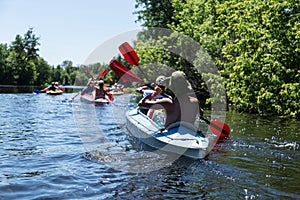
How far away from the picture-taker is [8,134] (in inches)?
336

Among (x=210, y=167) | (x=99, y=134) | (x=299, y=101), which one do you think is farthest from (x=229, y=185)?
(x=299, y=101)

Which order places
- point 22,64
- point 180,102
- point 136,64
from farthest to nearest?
1. point 22,64
2. point 136,64
3. point 180,102

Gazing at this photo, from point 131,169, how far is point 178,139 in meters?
1.25

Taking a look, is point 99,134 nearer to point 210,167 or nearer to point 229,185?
point 210,167

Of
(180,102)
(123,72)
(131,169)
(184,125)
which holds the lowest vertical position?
(131,169)

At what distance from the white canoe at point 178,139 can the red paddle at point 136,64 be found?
2069 millimetres

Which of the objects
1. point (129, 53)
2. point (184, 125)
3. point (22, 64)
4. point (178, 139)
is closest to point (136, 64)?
point (129, 53)

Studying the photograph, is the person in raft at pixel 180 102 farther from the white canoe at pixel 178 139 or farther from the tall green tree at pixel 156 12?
the tall green tree at pixel 156 12

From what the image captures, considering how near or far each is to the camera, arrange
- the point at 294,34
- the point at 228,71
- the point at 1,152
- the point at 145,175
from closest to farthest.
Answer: the point at 145,175
the point at 1,152
the point at 294,34
the point at 228,71

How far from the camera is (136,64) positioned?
8.95m

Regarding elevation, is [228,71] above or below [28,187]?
above

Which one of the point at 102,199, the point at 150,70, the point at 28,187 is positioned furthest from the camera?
the point at 150,70

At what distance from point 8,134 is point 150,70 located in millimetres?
21940

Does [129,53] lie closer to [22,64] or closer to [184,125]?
[184,125]
